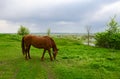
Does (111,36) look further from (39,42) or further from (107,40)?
(39,42)

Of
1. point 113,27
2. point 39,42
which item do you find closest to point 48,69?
point 39,42

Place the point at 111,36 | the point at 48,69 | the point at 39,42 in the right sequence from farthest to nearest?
the point at 111,36, the point at 39,42, the point at 48,69

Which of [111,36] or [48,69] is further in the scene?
[111,36]

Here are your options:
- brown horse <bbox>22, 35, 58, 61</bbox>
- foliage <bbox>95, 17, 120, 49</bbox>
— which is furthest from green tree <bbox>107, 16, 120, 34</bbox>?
brown horse <bbox>22, 35, 58, 61</bbox>

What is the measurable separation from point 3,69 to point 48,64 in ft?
12.7

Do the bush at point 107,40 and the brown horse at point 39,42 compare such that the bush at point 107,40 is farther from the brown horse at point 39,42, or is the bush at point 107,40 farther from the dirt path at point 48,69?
the dirt path at point 48,69

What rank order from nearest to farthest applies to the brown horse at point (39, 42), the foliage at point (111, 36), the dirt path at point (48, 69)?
the dirt path at point (48, 69) → the brown horse at point (39, 42) → the foliage at point (111, 36)

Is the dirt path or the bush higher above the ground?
the bush

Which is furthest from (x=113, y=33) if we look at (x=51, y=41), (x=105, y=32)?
(x=51, y=41)

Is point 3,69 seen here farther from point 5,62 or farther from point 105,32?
point 105,32

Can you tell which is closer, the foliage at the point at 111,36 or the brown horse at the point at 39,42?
the brown horse at the point at 39,42

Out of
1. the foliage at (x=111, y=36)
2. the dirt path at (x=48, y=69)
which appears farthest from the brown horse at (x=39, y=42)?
the foliage at (x=111, y=36)

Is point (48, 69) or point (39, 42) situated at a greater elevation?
point (39, 42)

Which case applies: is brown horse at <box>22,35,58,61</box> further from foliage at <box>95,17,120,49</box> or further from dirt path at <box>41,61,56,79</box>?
foliage at <box>95,17,120,49</box>
